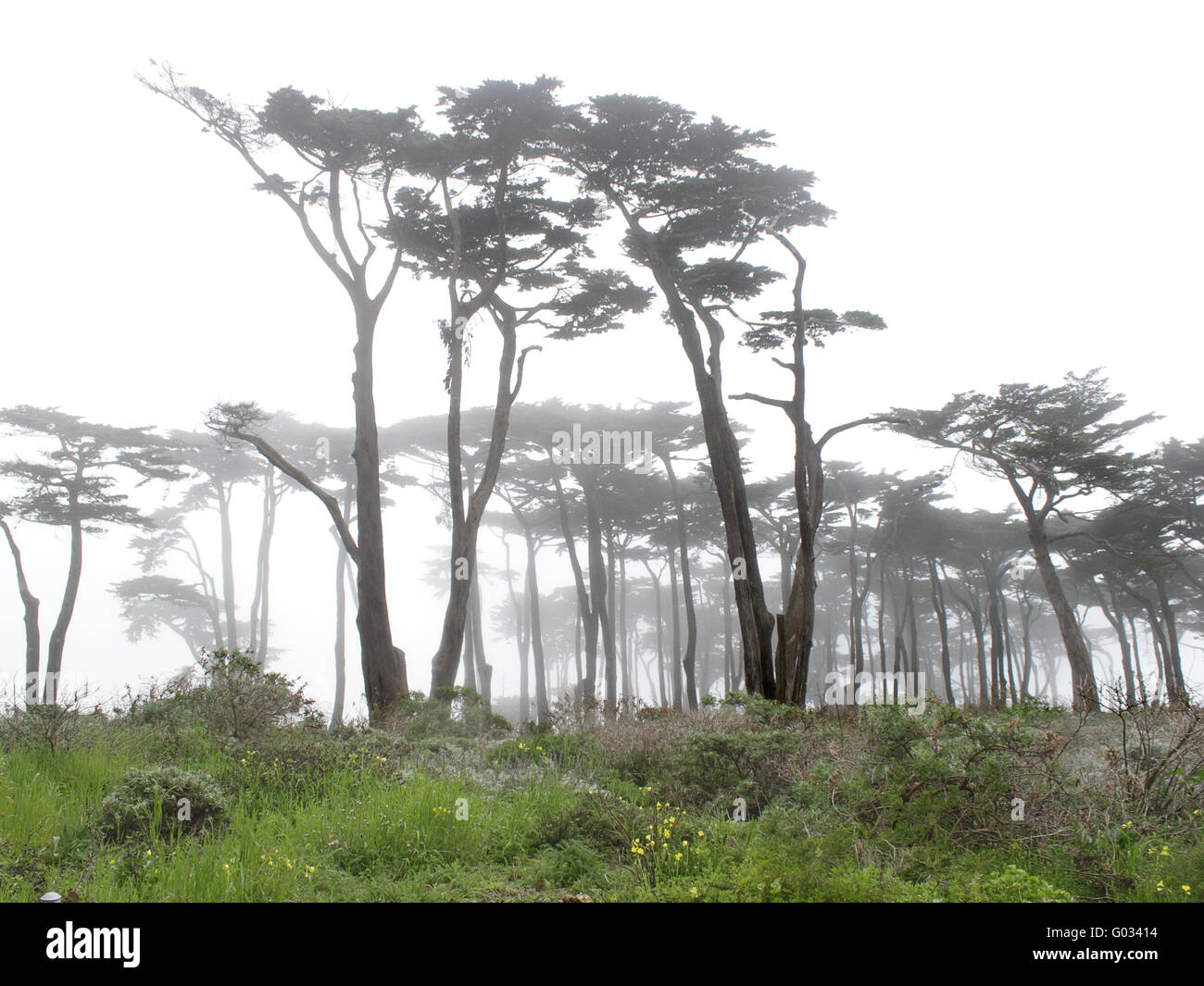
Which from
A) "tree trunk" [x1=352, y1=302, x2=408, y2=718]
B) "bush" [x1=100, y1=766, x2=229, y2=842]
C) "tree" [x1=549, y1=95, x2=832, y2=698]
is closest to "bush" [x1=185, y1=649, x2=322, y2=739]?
"bush" [x1=100, y1=766, x2=229, y2=842]

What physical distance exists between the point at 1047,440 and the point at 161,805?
58.6 feet

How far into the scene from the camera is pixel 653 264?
14250 mm

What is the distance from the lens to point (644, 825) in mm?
5301

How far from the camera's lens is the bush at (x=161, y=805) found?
197 inches

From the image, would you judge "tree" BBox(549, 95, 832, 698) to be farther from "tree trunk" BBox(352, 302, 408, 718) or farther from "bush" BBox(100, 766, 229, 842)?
"bush" BBox(100, 766, 229, 842)

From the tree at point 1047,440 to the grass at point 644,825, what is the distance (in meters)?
11.6

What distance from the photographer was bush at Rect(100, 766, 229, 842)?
501 centimetres

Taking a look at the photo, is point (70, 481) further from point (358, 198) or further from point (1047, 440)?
point (1047, 440)

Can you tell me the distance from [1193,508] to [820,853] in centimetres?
2302

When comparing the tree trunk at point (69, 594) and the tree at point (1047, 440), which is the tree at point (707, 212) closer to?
the tree at point (1047, 440)

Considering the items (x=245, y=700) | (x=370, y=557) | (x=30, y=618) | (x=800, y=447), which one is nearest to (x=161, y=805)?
(x=245, y=700)

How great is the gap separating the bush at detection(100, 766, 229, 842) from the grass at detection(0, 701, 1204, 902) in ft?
0.17
